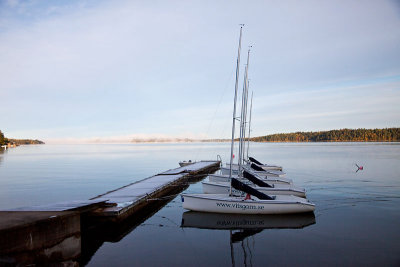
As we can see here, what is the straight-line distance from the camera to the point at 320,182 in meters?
28.1

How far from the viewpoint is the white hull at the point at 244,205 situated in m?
15.2

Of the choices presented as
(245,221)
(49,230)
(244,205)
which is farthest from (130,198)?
(49,230)

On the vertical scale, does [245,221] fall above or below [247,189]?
below

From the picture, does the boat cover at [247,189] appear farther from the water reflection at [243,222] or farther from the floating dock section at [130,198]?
the floating dock section at [130,198]

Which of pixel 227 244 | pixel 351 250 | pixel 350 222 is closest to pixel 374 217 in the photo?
pixel 350 222

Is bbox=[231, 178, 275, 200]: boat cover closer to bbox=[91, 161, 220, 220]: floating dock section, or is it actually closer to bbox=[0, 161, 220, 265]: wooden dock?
bbox=[91, 161, 220, 220]: floating dock section

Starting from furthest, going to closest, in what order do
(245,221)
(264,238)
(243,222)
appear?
(245,221)
(243,222)
(264,238)

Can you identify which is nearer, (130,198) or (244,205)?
(244,205)

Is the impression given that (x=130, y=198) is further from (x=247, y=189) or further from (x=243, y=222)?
(x=247, y=189)

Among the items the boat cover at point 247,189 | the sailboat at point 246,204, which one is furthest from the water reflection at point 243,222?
the boat cover at point 247,189

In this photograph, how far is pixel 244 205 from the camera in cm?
1534

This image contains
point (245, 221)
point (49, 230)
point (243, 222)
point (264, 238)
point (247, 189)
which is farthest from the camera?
point (247, 189)

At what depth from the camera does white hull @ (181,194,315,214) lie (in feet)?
50.0

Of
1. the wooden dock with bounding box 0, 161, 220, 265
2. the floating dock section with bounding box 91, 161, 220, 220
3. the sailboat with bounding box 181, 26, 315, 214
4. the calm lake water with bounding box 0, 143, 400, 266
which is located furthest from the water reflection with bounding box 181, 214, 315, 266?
the wooden dock with bounding box 0, 161, 220, 265
